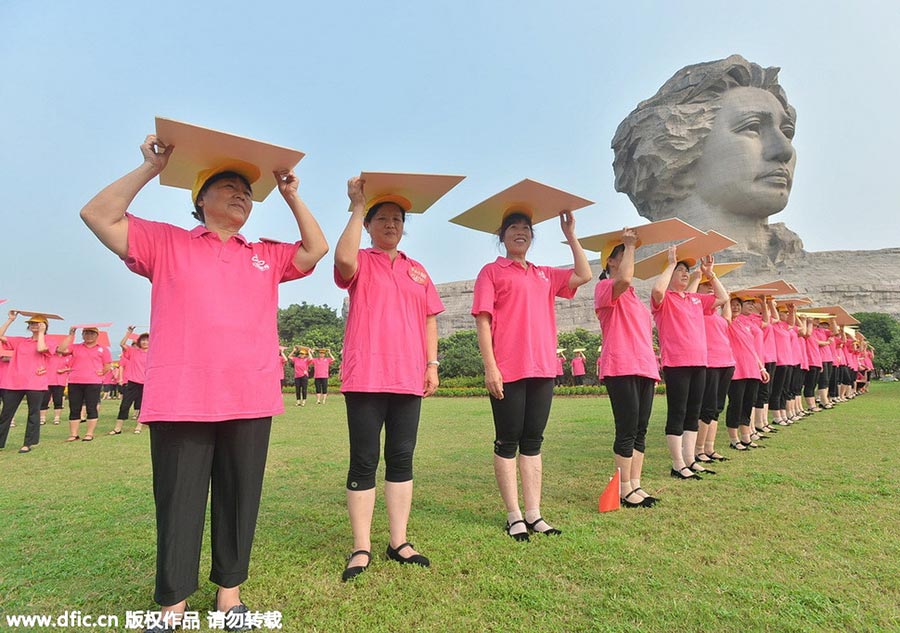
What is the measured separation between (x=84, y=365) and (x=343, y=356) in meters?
7.98

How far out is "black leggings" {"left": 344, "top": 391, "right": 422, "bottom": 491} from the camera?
2.95 meters

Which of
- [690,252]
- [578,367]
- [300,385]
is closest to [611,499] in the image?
[690,252]

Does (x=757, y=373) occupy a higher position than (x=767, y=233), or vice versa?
(x=767, y=233)

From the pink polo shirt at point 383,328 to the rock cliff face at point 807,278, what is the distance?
23.4 m

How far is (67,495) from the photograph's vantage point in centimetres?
475

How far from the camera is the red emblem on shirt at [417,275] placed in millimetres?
3286

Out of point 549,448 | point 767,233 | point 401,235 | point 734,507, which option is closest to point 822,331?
point 549,448

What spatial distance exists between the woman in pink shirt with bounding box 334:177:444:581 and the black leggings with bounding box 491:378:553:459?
630 millimetres

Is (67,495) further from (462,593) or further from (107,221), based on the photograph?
(462,593)

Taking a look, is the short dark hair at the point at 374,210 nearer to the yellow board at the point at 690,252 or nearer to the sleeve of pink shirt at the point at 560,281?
the sleeve of pink shirt at the point at 560,281

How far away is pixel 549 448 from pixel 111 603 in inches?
213

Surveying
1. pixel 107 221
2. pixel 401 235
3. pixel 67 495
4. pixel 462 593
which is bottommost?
pixel 67 495

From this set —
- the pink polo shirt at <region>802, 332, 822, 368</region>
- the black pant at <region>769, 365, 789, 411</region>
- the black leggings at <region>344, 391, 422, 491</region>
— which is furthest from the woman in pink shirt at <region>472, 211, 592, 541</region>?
the pink polo shirt at <region>802, 332, 822, 368</region>

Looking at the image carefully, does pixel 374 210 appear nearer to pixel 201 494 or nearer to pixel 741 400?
pixel 201 494
